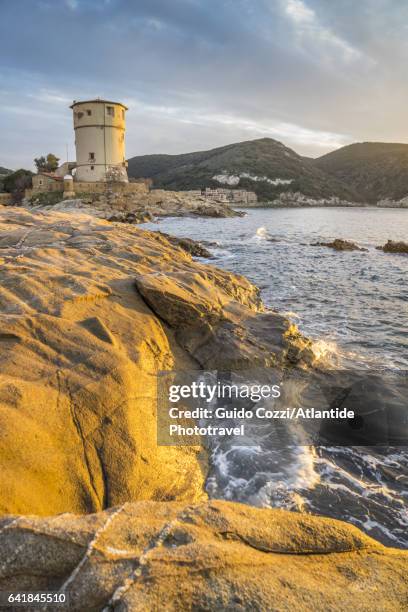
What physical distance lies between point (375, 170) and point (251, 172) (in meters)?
66.4

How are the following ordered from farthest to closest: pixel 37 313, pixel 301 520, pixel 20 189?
pixel 20 189, pixel 37 313, pixel 301 520

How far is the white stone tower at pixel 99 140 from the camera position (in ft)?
175

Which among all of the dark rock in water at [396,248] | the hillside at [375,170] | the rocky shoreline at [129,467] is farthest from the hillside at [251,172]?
the rocky shoreline at [129,467]

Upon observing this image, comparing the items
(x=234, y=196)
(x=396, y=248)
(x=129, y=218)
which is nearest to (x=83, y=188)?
(x=129, y=218)

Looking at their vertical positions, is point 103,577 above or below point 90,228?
below

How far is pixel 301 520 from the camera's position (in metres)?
3.06

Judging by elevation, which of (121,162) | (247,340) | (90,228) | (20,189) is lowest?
(247,340)

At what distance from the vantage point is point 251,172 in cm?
13175

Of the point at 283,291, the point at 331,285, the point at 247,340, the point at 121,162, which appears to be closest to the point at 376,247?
the point at 331,285

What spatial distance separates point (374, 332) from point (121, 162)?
175 ft

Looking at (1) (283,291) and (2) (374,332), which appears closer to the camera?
(2) (374,332)

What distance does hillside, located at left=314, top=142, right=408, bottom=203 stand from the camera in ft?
502

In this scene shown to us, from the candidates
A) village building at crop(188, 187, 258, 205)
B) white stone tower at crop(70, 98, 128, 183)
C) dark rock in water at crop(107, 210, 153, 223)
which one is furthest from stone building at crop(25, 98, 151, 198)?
village building at crop(188, 187, 258, 205)

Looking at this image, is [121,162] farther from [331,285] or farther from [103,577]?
[103,577]
